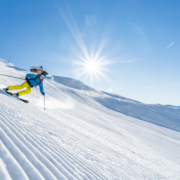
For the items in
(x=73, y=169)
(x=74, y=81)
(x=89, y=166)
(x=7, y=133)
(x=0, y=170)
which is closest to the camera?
(x=0, y=170)

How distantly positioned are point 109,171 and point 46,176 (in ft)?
5.08

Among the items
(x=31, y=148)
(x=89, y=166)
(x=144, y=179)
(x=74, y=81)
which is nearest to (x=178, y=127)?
(x=144, y=179)

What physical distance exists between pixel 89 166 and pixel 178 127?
18.5 m

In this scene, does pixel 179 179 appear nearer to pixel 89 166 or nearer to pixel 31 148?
pixel 89 166

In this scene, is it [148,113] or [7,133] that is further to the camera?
[148,113]

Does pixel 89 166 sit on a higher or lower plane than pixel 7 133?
lower

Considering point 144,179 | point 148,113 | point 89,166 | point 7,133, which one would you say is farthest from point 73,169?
point 148,113

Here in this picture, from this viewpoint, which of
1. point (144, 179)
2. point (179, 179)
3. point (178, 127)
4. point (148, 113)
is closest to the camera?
point (144, 179)

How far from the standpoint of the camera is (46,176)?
1.62 m

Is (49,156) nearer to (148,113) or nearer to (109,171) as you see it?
(109,171)

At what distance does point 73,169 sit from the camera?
83.3 inches

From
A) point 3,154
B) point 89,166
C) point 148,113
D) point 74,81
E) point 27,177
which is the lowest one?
point 89,166

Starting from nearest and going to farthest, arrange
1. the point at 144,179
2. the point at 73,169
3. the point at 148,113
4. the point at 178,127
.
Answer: the point at 73,169 → the point at 144,179 → the point at 178,127 → the point at 148,113

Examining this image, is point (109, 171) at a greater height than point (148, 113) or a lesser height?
lesser
